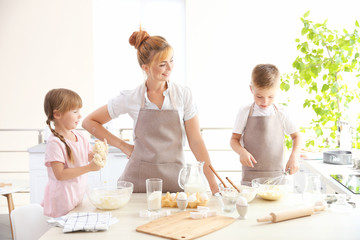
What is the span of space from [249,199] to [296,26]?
11.0ft

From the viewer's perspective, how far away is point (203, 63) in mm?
4645

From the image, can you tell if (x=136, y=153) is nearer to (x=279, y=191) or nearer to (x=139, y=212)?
(x=139, y=212)

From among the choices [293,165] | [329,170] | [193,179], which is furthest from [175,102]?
[329,170]

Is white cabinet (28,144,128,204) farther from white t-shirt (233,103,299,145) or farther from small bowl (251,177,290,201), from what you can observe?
small bowl (251,177,290,201)

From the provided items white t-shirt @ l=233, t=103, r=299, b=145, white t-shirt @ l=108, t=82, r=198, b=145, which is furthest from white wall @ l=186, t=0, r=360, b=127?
white t-shirt @ l=108, t=82, r=198, b=145

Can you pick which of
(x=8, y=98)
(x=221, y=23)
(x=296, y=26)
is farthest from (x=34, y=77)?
(x=296, y=26)

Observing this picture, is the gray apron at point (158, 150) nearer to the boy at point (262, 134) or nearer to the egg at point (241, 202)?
the boy at point (262, 134)

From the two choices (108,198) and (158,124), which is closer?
(108,198)

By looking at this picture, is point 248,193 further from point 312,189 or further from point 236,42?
point 236,42

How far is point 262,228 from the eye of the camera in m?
1.37

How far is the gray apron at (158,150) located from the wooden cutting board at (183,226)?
1.50 feet

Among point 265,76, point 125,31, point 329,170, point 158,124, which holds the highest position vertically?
point 125,31

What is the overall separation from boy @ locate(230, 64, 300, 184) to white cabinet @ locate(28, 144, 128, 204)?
4.94 feet

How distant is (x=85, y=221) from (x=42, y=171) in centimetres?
220
